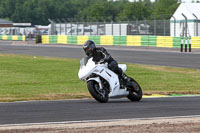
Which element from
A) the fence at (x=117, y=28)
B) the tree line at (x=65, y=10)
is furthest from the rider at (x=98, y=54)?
the tree line at (x=65, y=10)

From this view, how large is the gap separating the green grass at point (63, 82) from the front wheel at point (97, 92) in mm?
1943

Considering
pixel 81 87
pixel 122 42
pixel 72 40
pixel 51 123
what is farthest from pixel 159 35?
pixel 51 123

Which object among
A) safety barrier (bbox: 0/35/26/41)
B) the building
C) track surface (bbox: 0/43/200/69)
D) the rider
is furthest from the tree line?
the rider

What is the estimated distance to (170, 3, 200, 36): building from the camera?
4644cm

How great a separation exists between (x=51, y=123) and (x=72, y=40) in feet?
155

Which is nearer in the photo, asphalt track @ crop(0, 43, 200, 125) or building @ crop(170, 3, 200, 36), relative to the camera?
asphalt track @ crop(0, 43, 200, 125)

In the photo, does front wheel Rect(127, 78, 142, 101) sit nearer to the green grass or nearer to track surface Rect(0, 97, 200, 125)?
track surface Rect(0, 97, 200, 125)

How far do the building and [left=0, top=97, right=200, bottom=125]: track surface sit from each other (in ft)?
106

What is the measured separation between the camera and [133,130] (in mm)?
8203

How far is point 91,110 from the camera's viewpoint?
35.3ft

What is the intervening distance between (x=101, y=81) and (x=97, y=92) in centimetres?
30

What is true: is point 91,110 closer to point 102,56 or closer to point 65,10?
point 102,56

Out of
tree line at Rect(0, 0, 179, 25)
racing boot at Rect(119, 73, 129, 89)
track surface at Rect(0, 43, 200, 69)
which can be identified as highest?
tree line at Rect(0, 0, 179, 25)

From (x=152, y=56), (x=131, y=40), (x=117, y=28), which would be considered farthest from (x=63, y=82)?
(x=117, y=28)
